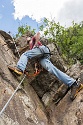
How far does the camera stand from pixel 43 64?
9945mm

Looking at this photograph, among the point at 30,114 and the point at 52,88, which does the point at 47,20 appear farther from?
the point at 30,114

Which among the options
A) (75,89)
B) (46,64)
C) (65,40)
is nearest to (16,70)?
(46,64)

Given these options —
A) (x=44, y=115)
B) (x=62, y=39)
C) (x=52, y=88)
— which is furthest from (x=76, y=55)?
(x=44, y=115)

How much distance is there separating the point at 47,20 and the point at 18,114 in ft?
125

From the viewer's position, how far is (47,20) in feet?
143

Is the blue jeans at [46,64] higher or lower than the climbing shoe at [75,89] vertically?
higher

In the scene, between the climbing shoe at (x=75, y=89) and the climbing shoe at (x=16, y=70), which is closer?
the climbing shoe at (x=16, y=70)

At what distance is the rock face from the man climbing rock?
395mm

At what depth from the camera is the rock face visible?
6.84 m

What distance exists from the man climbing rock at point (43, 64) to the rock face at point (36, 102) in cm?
39

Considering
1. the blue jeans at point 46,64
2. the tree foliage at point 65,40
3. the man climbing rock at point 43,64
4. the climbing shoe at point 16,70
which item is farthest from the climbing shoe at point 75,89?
the tree foliage at point 65,40

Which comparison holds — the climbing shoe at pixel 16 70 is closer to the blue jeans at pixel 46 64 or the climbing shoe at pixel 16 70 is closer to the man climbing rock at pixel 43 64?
the man climbing rock at pixel 43 64

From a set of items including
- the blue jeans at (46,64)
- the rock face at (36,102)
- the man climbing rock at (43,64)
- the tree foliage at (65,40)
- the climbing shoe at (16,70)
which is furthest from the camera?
the tree foliage at (65,40)

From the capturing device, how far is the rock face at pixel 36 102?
6844 millimetres
